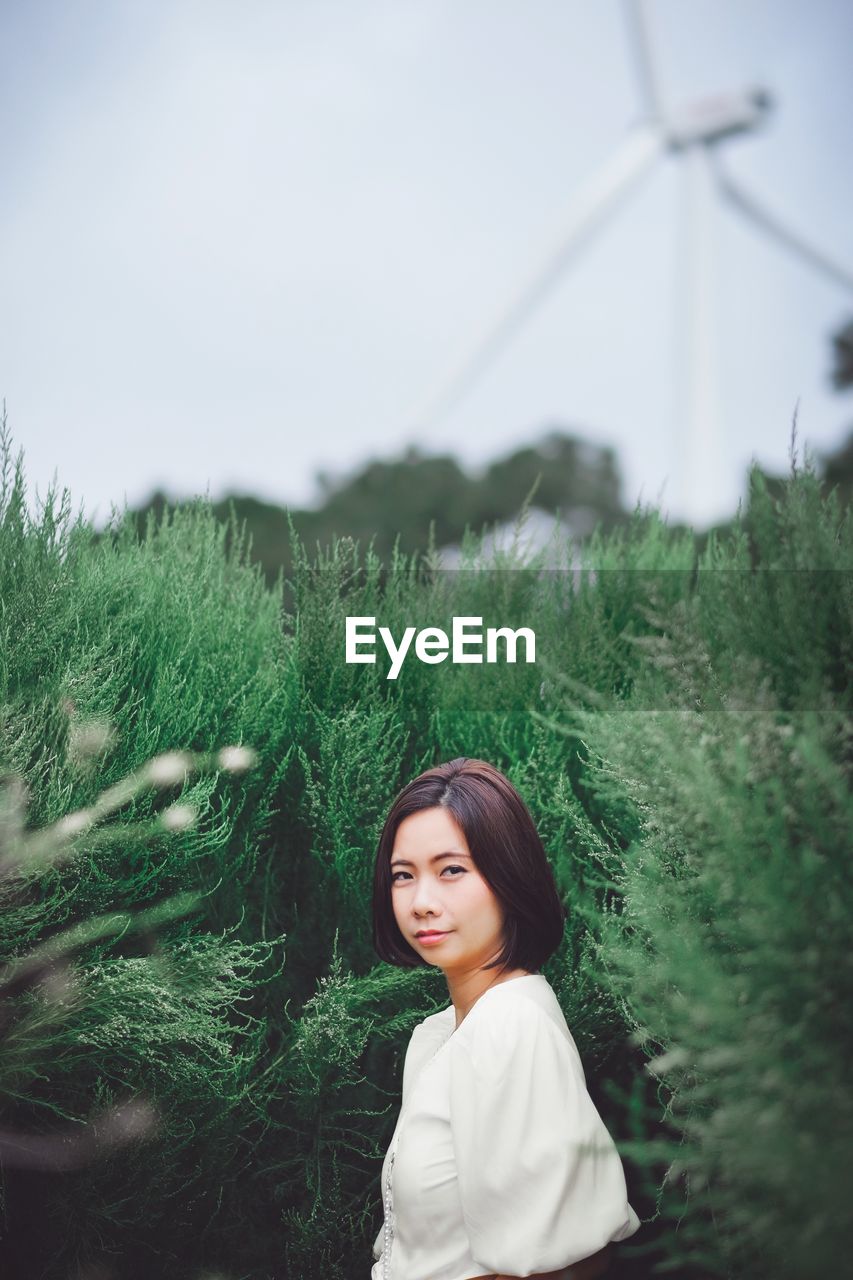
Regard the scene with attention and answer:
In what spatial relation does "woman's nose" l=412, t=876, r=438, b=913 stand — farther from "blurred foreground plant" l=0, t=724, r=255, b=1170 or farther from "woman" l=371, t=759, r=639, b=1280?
"blurred foreground plant" l=0, t=724, r=255, b=1170

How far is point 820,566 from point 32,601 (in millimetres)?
1915

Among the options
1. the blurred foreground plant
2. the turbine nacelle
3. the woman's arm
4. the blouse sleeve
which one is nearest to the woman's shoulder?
the blouse sleeve

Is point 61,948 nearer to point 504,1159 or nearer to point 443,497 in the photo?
point 504,1159

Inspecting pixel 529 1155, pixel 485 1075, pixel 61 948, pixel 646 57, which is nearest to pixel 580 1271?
pixel 529 1155

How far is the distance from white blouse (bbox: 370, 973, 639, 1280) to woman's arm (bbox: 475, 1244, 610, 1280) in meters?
0.04

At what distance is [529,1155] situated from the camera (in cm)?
166

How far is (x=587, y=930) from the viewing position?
2670mm

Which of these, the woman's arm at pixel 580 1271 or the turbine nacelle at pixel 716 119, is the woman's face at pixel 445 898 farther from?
the turbine nacelle at pixel 716 119

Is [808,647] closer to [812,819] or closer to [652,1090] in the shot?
[812,819]

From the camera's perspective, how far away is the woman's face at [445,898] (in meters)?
1.98

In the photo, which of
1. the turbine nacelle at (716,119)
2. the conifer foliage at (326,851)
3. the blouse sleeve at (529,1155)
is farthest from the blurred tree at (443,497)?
the blouse sleeve at (529,1155)

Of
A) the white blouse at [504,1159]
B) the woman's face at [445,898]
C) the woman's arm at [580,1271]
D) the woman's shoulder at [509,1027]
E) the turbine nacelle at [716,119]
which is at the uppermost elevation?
the turbine nacelle at [716,119]

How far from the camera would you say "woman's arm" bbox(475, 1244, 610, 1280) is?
169 cm

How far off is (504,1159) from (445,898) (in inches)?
19.3
